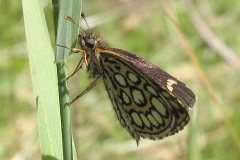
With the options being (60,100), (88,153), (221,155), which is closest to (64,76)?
(60,100)

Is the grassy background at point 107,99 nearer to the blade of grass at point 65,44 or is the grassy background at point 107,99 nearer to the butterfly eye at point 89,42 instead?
the butterfly eye at point 89,42

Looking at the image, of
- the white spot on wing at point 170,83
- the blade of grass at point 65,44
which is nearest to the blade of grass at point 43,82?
the blade of grass at point 65,44

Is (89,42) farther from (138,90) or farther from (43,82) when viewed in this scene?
(43,82)

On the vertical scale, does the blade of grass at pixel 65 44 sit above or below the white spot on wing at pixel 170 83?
below

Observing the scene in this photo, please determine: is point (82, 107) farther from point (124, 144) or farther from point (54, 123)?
point (54, 123)

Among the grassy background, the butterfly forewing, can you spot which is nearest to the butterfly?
the butterfly forewing

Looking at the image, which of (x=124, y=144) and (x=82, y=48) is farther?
(x=124, y=144)

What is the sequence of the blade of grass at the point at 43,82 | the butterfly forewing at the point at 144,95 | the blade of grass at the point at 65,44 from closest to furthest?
the blade of grass at the point at 65,44 < the blade of grass at the point at 43,82 < the butterfly forewing at the point at 144,95
